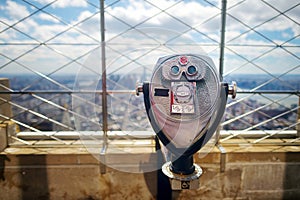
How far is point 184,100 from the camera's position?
75cm

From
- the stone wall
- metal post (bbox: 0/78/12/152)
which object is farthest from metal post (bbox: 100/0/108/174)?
metal post (bbox: 0/78/12/152)

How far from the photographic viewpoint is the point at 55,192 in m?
1.58

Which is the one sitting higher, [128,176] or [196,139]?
[196,139]

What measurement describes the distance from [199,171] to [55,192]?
1.14 metres

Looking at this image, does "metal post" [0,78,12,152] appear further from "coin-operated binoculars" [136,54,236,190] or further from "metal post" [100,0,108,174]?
"coin-operated binoculars" [136,54,236,190]

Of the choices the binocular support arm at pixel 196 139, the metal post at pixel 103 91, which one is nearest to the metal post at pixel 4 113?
the metal post at pixel 103 91

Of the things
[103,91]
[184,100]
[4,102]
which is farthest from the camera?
[4,102]

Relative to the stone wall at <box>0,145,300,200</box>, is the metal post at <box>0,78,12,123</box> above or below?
above

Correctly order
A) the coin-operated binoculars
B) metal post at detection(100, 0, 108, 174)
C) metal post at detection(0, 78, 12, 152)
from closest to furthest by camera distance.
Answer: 1. the coin-operated binoculars
2. metal post at detection(100, 0, 108, 174)
3. metal post at detection(0, 78, 12, 152)

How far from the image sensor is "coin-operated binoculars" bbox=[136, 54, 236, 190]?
75cm

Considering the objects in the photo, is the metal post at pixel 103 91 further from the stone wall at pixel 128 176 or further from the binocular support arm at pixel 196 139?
the binocular support arm at pixel 196 139

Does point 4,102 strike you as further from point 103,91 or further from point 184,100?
point 184,100

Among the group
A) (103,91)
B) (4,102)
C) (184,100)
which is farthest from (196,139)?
(4,102)

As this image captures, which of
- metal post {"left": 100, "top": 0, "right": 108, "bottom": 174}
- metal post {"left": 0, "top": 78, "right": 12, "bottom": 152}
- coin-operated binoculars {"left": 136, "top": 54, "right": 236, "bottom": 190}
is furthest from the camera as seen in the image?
metal post {"left": 0, "top": 78, "right": 12, "bottom": 152}
